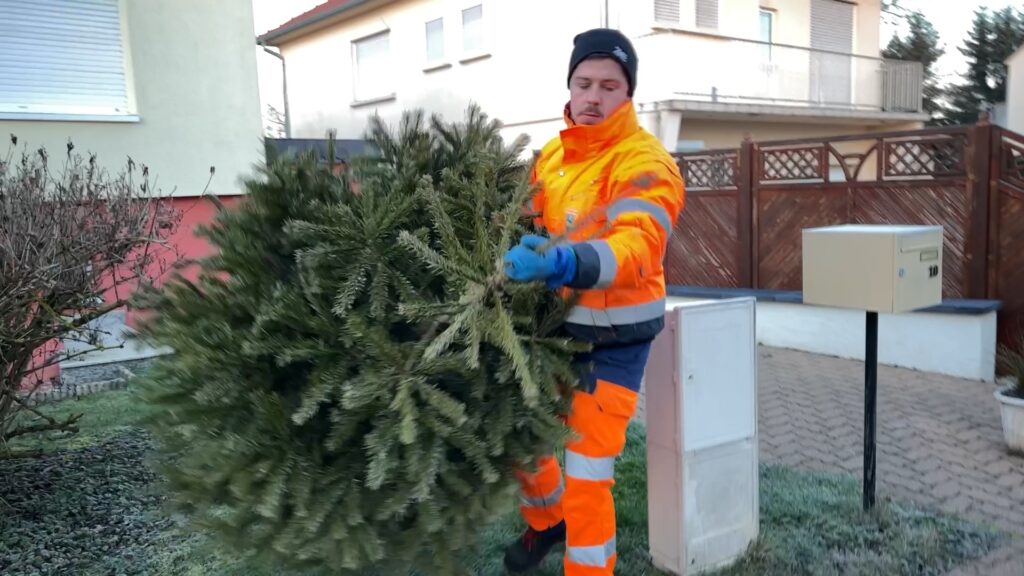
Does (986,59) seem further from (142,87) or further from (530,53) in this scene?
(142,87)

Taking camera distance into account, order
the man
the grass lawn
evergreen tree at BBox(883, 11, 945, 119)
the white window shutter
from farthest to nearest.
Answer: evergreen tree at BBox(883, 11, 945, 119), the white window shutter, the grass lawn, the man

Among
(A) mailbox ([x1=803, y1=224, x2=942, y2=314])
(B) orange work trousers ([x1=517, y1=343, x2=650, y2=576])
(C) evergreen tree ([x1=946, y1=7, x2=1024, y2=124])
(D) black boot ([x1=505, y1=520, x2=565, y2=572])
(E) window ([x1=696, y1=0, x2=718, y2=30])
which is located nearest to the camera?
(B) orange work trousers ([x1=517, y1=343, x2=650, y2=576])

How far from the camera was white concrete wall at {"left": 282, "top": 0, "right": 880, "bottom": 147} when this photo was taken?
1314 centimetres

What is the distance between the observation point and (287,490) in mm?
2117

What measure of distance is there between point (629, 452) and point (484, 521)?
2726 mm

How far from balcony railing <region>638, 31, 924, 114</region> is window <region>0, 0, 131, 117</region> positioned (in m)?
8.26

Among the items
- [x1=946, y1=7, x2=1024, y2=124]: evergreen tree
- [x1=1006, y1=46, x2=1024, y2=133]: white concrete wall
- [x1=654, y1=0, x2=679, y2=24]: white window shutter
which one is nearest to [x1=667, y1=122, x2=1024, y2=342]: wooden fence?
[x1=654, y1=0, x2=679, y2=24]: white window shutter

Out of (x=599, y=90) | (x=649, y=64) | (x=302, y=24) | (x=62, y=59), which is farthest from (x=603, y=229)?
(x=302, y=24)

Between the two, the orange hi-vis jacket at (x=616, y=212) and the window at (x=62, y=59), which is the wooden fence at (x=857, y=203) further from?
the window at (x=62, y=59)

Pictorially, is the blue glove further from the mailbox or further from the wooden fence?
the wooden fence

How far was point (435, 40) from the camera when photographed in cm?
1678

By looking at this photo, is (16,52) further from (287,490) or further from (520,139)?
(287,490)

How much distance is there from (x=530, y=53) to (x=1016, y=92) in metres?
16.1

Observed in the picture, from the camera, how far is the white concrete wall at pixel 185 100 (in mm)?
7402
